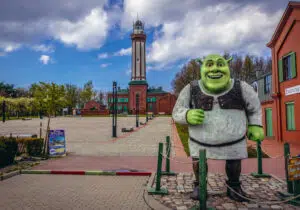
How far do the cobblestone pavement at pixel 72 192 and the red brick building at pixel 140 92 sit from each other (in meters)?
58.0

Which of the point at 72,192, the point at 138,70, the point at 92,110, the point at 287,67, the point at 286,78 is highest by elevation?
the point at 138,70

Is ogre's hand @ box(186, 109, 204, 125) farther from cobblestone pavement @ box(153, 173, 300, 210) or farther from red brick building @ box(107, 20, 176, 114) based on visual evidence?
red brick building @ box(107, 20, 176, 114)

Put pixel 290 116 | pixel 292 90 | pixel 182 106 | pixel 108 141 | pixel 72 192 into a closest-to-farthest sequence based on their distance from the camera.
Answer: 1. pixel 182 106
2. pixel 72 192
3. pixel 292 90
4. pixel 290 116
5. pixel 108 141

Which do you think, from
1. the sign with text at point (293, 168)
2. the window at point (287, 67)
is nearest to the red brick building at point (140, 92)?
the window at point (287, 67)

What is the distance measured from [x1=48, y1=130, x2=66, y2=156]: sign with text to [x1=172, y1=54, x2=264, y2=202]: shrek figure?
7.44 meters

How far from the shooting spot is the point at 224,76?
4.55 m

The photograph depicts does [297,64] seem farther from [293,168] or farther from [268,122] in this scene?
[293,168]

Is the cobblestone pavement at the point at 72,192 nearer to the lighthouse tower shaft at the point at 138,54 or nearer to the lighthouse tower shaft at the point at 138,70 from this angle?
the lighthouse tower shaft at the point at 138,70

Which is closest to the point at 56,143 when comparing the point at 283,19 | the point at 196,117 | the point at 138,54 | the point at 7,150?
the point at 7,150

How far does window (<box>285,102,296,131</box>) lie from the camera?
13164mm

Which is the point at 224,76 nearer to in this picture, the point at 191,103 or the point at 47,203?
the point at 191,103

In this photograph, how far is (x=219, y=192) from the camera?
537cm

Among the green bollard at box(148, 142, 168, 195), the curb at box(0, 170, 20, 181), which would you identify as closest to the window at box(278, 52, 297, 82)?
the green bollard at box(148, 142, 168, 195)

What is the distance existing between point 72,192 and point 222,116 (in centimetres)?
379
